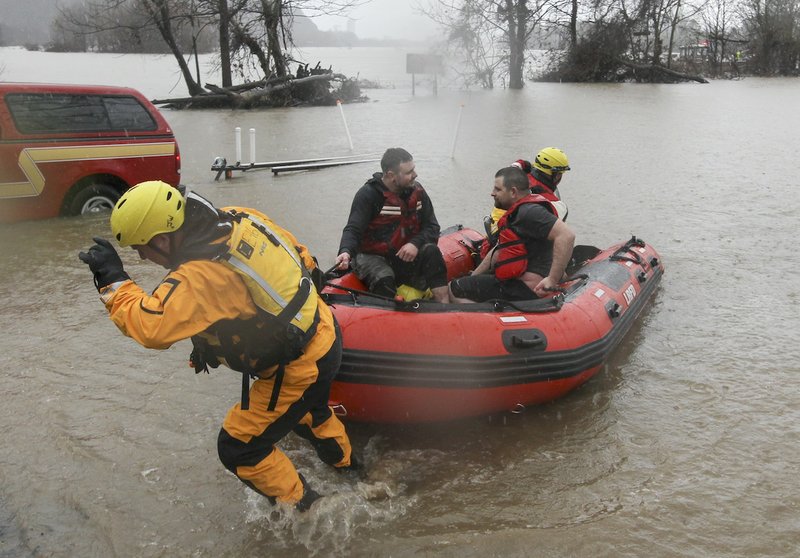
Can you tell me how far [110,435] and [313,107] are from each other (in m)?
22.2

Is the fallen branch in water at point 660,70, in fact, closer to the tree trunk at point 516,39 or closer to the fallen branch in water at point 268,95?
the tree trunk at point 516,39

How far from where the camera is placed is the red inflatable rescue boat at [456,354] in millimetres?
3908

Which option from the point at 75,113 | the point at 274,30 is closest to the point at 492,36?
the point at 274,30

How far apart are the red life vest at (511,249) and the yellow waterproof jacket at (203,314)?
2.17 m

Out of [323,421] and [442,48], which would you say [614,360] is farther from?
[442,48]

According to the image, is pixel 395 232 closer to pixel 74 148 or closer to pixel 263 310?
pixel 263 310

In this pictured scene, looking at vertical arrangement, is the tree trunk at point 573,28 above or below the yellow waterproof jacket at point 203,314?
above

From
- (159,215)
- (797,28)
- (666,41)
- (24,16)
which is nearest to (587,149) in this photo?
(159,215)

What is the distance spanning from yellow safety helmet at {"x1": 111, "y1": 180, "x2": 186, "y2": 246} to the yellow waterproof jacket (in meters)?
0.17

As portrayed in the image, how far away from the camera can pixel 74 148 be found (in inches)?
328

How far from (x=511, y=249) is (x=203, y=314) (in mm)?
2750

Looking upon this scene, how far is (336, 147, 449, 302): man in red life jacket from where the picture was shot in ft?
15.6

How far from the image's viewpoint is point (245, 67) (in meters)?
28.4

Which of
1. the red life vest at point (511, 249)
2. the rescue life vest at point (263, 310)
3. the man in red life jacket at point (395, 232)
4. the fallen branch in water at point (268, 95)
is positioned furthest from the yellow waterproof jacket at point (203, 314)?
the fallen branch in water at point (268, 95)
